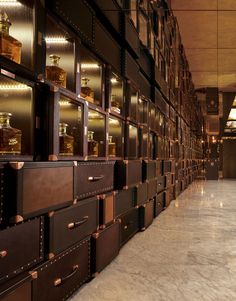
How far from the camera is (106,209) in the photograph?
3117mm

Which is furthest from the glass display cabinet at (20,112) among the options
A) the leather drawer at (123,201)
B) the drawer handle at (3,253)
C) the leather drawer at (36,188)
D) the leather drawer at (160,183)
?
the leather drawer at (160,183)

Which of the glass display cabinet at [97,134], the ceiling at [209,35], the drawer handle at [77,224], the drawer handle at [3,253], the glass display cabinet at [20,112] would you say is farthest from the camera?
the ceiling at [209,35]

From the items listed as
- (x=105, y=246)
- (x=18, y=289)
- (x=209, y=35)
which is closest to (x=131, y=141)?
(x=105, y=246)

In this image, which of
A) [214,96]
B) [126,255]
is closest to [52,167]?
[126,255]

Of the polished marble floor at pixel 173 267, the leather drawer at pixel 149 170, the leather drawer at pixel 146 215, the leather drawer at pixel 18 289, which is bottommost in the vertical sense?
the polished marble floor at pixel 173 267

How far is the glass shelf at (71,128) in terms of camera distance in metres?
2.50

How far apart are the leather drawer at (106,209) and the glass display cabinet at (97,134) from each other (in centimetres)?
34

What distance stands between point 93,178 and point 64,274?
741 millimetres

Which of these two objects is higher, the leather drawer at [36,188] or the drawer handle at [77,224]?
the leather drawer at [36,188]

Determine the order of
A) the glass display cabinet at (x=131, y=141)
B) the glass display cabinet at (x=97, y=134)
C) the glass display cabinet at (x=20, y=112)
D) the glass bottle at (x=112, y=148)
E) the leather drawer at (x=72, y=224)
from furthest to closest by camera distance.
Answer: the glass display cabinet at (x=131, y=141) < the glass bottle at (x=112, y=148) < the glass display cabinet at (x=97, y=134) < the leather drawer at (x=72, y=224) < the glass display cabinet at (x=20, y=112)

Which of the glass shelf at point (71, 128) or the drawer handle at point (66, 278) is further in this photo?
the glass shelf at point (71, 128)

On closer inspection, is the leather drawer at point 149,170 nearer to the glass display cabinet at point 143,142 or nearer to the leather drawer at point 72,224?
the glass display cabinet at point 143,142

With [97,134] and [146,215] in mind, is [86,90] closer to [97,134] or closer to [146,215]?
[97,134]

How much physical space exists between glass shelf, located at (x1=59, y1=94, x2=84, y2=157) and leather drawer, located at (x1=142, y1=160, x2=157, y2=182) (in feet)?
6.94
